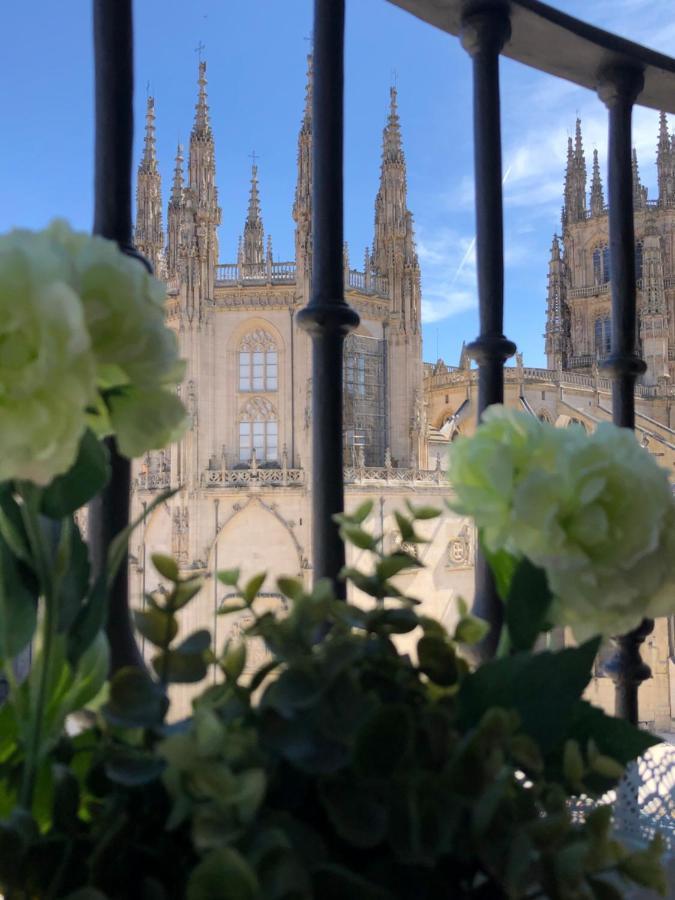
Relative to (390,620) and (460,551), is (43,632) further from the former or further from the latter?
(460,551)

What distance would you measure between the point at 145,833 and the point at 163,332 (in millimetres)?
286

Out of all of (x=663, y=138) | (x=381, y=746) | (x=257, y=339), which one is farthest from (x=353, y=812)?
(x=663, y=138)

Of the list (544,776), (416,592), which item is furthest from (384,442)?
(544,776)

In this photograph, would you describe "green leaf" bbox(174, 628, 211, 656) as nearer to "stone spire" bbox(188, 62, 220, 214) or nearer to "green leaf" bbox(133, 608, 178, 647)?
"green leaf" bbox(133, 608, 178, 647)

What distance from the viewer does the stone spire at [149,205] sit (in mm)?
20375

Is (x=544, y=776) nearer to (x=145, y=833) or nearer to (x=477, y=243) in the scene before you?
(x=145, y=833)

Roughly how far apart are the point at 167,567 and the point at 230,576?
0.05 meters

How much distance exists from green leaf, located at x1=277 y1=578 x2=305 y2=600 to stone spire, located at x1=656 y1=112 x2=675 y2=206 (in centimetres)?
3375

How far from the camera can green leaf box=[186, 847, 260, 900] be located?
1.20ft

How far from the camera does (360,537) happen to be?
1.90 ft

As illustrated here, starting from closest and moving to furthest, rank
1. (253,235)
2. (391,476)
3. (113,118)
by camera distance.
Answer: (113,118), (391,476), (253,235)

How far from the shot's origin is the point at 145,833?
1.53 feet

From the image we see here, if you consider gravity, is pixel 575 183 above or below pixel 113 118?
above


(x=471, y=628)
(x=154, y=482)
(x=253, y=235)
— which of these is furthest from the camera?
(x=253, y=235)
